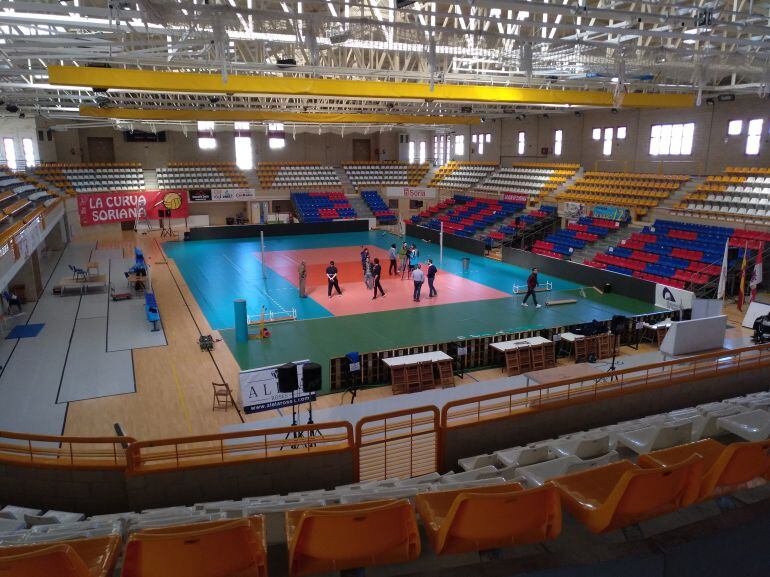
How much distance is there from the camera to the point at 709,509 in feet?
13.7

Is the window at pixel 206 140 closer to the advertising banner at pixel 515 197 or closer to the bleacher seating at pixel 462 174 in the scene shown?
the bleacher seating at pixel 462 174

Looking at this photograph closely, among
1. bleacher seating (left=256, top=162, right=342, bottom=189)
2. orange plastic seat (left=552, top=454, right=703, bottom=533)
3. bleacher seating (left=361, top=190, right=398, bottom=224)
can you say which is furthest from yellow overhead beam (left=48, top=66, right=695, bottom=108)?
bleacher seating (left=256, top=162, right=342, bottom=189)

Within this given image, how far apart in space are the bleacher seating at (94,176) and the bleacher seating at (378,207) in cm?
1570

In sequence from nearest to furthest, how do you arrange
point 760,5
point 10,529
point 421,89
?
point 10,529
point 760,5
point 421,89

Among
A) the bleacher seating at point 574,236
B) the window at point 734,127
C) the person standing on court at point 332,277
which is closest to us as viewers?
the person standing on court at point 332,277

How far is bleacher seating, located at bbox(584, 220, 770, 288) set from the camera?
19.5 m

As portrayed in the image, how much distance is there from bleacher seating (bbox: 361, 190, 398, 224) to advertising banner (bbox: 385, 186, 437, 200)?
115 cm

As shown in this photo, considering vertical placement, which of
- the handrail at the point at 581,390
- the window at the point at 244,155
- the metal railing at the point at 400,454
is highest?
the window at the point at 244,155

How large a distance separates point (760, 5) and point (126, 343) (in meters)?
18.7

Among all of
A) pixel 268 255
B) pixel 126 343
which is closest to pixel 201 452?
pixel 126 343

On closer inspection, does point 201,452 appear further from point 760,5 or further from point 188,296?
point 760,5

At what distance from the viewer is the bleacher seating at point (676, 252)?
1948cm

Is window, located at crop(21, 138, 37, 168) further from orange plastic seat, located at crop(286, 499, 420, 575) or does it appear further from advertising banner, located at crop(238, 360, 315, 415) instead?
orange plastic seat, located at crop(286, 499, 420, 575)

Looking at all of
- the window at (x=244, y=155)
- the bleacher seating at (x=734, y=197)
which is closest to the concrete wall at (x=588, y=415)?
the bleacher seating at (x=734, y=197)
